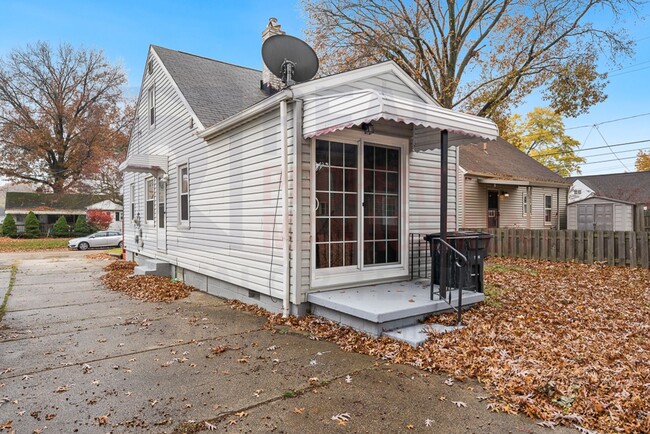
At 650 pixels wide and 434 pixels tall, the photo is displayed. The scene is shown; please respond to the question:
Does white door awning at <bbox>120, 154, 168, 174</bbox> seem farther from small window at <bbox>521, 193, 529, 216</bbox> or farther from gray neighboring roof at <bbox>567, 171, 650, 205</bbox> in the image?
gray neighboring roof at <bbox>567, 171, 650, 205</bbox>

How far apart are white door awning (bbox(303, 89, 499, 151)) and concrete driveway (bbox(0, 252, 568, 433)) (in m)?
2.57

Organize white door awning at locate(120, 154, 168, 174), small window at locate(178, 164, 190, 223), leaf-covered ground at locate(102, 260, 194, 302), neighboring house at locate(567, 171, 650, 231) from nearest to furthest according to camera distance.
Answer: leaf-covered ground at locate(102, 260, 194, 302) → small window at locate(178, 164, 190, 223) → white door awning at locate(120, 154, 168, 174) → neighboring house at locate(567, 171, 650, 231)

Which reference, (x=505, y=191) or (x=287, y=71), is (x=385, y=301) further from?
(x=505, y=191)

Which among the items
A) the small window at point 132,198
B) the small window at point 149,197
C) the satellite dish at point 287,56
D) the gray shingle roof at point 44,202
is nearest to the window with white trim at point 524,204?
the satellite dish at point 287,56

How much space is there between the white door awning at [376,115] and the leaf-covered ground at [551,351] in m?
2.43

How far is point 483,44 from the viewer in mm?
14703

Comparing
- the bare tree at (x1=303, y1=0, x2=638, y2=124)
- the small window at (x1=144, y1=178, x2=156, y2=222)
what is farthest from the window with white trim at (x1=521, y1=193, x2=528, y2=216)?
the small window at (x1=144, y1=178, x2=156, y2=222)

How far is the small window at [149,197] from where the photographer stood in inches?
424

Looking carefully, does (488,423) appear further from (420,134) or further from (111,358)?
(420,134)

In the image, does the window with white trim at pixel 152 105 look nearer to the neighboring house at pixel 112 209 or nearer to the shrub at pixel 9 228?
the neighboring house at pixel 112 209

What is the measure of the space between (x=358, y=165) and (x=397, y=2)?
1152cm

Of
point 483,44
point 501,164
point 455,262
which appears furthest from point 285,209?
point 501,164

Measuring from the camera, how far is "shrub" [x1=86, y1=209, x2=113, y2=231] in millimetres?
30156

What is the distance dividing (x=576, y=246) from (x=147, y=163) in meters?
11.6
